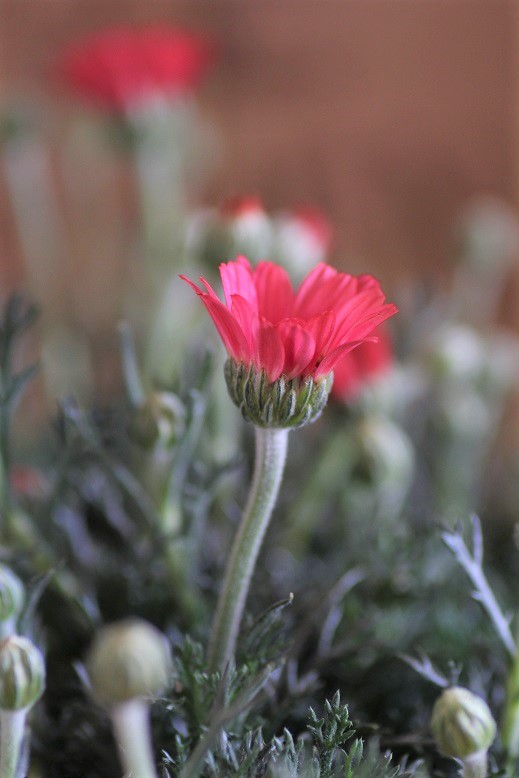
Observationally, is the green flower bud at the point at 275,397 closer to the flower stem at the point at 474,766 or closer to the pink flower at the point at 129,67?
the flower stem at the point at 474,766

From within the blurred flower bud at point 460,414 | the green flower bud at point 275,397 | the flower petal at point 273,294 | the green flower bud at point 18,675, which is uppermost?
the flower petal at point 273,294

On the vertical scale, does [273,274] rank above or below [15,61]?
A: below

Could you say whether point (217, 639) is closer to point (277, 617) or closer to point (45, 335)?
point (277, 617)

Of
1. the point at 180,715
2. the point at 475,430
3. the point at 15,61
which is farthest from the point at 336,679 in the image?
the point at 15,61

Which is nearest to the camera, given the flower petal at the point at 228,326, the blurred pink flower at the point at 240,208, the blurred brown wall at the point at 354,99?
the flower petal at the point at 228,326

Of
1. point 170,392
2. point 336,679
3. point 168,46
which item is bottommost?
point 336,679

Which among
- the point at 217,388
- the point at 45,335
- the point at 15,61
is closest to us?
the point at 217,388

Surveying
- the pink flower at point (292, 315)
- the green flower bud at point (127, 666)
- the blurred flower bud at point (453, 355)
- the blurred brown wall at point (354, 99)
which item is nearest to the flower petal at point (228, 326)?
the pink flower at point (292, 315)
